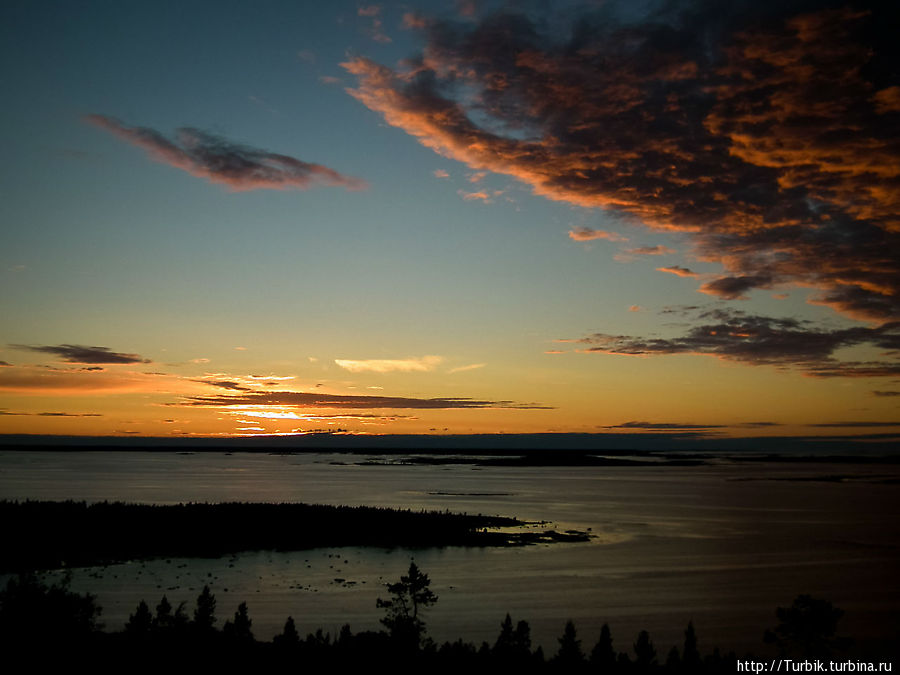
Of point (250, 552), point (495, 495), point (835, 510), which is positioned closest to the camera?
point (250, 552)

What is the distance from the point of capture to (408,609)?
37.0m

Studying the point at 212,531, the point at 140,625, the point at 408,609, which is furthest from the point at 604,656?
the point at 212,531

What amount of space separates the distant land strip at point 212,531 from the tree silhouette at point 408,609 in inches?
964

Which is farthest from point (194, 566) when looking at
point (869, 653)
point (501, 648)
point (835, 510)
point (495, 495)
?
point (835, 510)

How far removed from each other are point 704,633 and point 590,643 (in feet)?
25.0

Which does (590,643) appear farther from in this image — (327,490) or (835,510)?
(327,490)

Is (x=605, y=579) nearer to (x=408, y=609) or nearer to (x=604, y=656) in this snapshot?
(x=408, y=609)

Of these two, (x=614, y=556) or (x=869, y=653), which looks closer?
(x=869, y=653)

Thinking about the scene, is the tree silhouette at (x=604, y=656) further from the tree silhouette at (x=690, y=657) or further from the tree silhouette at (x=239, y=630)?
the tree silhouette at (x=239, y=630)

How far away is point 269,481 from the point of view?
165 meters

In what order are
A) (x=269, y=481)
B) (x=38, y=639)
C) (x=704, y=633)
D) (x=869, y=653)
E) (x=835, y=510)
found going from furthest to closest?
(x=269, y=481)
(x=835, y=510)
(x=704, y=633)
(x=869, y=653)
(x=38, y=639)

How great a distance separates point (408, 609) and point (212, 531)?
125 ft

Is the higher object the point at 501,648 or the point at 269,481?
the point at 501,648

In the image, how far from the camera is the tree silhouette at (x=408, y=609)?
27906mm
